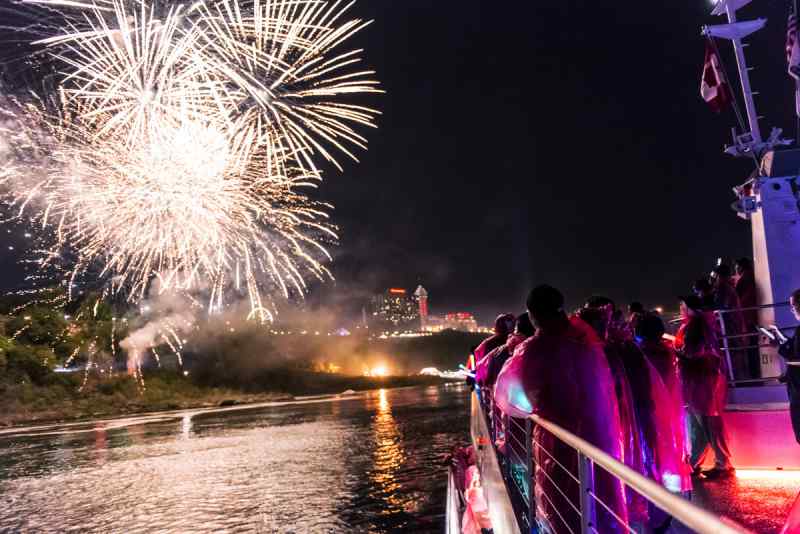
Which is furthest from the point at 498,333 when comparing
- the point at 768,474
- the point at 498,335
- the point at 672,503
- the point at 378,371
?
the point at 378,371

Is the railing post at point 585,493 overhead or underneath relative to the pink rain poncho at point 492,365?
underneath

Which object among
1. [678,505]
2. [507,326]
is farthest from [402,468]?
[678,505]

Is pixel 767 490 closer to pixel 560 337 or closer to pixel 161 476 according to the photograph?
pixel 560 337

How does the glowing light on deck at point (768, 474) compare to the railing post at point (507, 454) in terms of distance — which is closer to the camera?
the railing post at point (507, 454)

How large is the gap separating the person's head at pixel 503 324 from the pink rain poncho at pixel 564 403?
486 cm

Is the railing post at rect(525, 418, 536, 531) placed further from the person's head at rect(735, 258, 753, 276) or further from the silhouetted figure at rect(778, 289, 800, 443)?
the person's head at rect(735, 258, 753, 276)

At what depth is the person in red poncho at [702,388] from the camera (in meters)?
6.93

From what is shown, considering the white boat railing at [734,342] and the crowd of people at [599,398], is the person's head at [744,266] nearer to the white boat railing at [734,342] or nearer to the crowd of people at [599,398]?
the white boat railing at [734,342]

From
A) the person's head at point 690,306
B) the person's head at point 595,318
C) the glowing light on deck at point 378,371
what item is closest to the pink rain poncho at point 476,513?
the person's head at point 595,318

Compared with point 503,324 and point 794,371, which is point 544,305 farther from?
point 503,324

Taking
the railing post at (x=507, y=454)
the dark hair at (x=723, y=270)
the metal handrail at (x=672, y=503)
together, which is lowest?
the railing post at (x=507, y=454)

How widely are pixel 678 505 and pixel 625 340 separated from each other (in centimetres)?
338

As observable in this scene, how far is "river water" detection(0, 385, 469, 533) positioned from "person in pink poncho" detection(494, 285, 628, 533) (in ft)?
27.3

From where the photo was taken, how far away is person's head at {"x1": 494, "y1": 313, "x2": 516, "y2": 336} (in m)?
8.68
